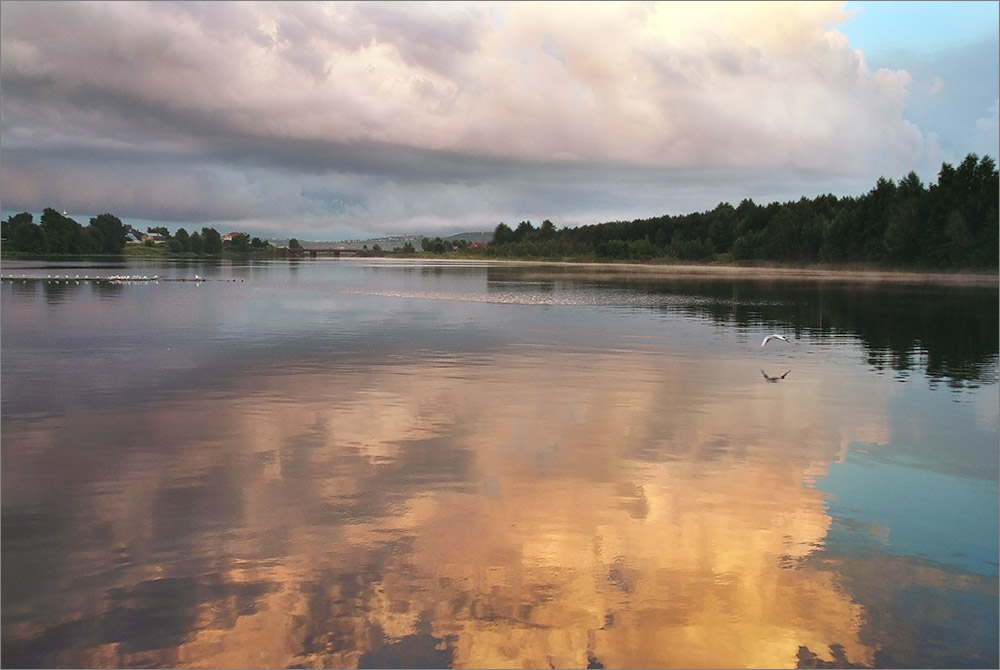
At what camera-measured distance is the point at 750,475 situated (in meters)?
14.0

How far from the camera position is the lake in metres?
8.39

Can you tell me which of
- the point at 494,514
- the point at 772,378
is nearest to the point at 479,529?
the point at 494,514

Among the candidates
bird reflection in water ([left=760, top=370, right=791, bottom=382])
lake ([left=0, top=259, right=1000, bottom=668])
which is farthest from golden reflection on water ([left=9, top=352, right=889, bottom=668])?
bird reflection in water ([left=760, top=370, right=791, bottom=382])

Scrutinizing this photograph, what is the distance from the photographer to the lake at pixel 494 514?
8391 millimetres

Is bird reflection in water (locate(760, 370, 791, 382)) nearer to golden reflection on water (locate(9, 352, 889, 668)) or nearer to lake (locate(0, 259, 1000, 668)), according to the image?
lake (locate(0, 259, 1000, 668))

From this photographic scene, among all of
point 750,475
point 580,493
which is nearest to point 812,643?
point 580,493

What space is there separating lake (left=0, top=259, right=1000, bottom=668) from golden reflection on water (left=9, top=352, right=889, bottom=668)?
5cm

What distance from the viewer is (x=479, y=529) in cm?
1113

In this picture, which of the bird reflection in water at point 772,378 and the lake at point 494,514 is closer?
the lake at point 494,514

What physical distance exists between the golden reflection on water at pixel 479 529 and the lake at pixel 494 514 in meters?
0.05

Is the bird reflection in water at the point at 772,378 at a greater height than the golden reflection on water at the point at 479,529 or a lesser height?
greater

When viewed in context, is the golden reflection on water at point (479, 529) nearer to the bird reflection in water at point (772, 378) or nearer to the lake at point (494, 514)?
the lake at point (494, 514)

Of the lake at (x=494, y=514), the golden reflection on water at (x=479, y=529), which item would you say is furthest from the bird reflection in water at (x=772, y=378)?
the golden reflection on water at (x=479, y=529)

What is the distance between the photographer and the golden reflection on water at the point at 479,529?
834 cm
